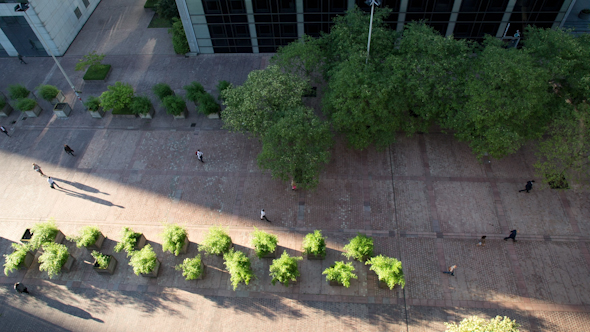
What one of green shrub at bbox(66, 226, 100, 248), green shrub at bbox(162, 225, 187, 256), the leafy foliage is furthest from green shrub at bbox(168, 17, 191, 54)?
the leafy foliage

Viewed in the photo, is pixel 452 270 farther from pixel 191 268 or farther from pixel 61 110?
pixel 61 110

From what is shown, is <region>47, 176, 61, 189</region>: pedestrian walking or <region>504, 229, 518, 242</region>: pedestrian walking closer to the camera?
<region>504, 229, 518, 242</region>: pedestrian walking

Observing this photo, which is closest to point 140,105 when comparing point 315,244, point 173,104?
point 173,104

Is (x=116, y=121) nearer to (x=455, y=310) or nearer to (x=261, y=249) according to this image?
(x=261, y=249)

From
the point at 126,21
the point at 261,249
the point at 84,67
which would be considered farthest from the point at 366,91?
the point at 126,21

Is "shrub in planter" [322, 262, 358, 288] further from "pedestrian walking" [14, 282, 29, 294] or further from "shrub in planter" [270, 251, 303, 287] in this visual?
"pedestrian walking" [14, 282, 29, 294]
